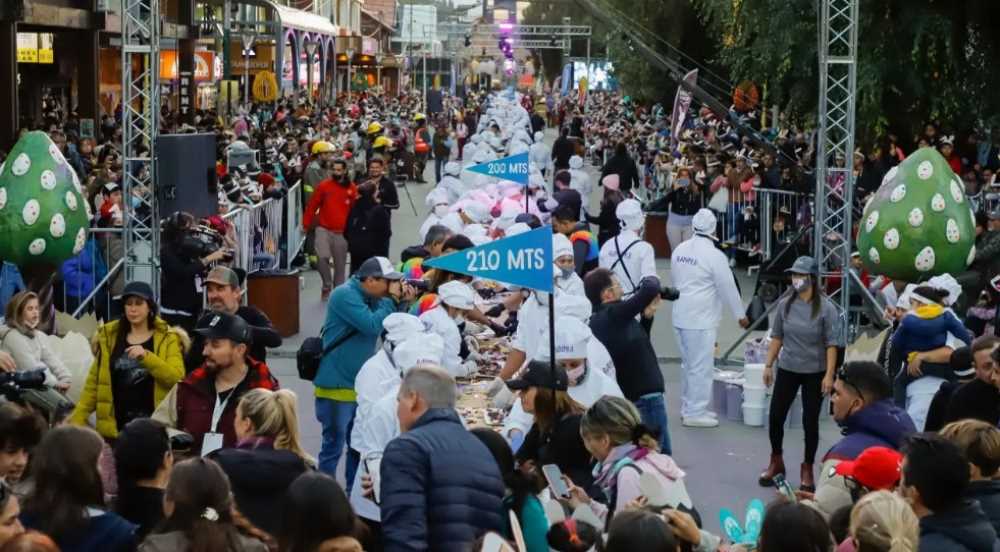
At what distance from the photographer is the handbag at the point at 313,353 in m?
10.2

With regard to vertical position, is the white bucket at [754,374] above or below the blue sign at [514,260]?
below

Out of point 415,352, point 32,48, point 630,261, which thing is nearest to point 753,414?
point 630,261

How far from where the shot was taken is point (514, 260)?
30.6 feet

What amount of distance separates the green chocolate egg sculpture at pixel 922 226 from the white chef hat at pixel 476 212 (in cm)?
483

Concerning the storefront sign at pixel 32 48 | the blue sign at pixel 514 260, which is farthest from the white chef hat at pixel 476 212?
the storefront sign at pixel 32 48

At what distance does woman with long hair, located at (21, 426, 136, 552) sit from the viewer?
5973mm

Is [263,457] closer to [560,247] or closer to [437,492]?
[437,492]

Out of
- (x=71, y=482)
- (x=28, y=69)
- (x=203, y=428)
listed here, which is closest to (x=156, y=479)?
(x=71, y=482)

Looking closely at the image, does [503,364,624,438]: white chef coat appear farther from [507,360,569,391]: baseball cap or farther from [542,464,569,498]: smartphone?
[542,464,569,498]: smartphone

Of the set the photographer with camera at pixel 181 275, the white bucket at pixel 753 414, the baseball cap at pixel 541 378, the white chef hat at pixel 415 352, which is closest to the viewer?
the baseball cap at pixel 541 378

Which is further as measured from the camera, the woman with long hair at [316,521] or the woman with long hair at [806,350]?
the woman with long hair at [806,350]

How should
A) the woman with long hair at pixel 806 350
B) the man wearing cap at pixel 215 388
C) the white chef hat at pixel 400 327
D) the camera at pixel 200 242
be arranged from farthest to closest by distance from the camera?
the camera at pixel 200 242, the woman with long hair at pixel 806 350, the white chef hat at pixel 400 327, the man wearing cap at pixel 215 388

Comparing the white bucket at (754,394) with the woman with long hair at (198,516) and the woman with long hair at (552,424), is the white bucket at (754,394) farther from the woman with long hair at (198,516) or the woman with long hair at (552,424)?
the woman with long hair at (198,516)

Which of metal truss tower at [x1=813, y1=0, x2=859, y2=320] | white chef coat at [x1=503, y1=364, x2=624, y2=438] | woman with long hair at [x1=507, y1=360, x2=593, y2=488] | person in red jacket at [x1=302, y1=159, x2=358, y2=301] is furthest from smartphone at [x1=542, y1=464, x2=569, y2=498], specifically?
person in red jacket at [x1=302, y1=159, x2=358, y2=301]
